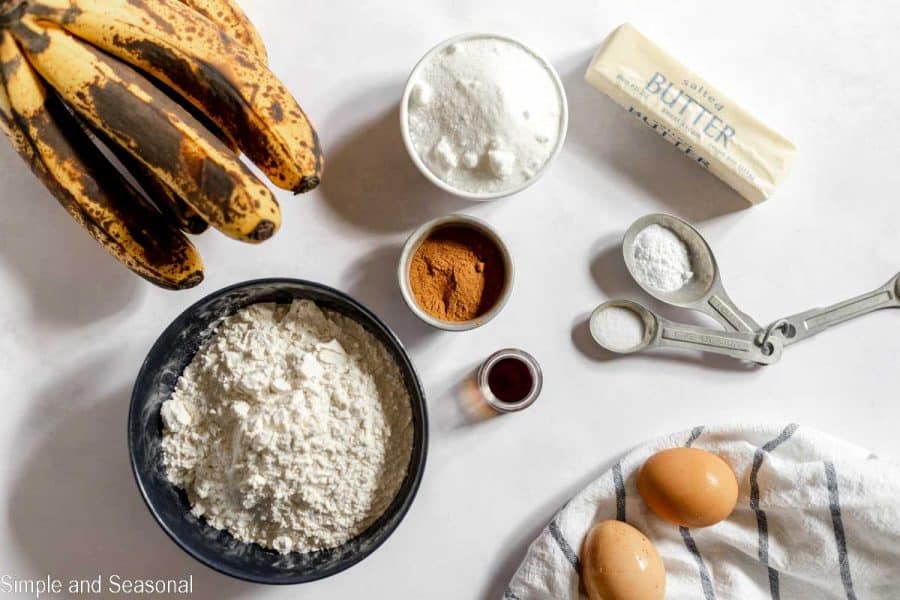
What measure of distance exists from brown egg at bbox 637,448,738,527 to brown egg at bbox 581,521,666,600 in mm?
65

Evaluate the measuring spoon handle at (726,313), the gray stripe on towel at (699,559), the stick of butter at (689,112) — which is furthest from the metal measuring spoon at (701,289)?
the gray stripe on towel at (699,559)

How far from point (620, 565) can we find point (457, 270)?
1.58ft

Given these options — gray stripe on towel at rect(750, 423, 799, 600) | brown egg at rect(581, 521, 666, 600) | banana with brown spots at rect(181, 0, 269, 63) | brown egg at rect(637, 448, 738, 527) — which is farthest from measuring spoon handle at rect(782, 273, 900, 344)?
banana with brown spots at rect(181, 0, 269, 63)

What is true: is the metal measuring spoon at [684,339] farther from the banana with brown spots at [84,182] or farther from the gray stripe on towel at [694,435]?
the banana with brown spots at [84,182]

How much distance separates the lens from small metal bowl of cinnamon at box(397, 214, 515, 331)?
3.49ft

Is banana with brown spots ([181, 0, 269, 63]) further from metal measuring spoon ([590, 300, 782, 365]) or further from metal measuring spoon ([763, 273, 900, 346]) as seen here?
metal measuring spoon ([763, 273, 900, 346])

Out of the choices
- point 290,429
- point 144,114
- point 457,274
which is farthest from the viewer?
point 457,274

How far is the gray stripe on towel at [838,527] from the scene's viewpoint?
1078mm

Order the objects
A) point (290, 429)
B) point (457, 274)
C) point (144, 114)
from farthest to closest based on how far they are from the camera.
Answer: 1. point (457, 274)
2. point (290, 429)
3. point (144, 114)

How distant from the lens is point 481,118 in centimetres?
102

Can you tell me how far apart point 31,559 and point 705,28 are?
1358mm

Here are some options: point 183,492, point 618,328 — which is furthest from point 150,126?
point 618,328

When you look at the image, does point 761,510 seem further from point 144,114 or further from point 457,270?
point 144,114

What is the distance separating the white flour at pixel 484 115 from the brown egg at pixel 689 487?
47 cm
